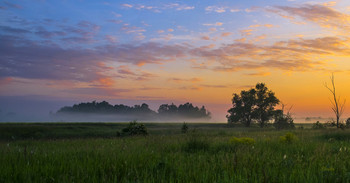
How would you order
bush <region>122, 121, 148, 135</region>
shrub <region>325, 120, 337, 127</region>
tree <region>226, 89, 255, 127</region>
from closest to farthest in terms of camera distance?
bush <region>122, 121, 148, 135</region>
shrub <region>325, 120, 337, 127</region>
tree <region>226, 89, 255, 127</region>

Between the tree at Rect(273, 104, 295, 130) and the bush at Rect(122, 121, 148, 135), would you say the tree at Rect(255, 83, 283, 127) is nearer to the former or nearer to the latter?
the tree at Rect(273, 104, 295, 130)

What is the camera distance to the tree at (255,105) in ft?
219

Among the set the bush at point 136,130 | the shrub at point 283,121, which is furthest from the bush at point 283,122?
the bush at point 136,130

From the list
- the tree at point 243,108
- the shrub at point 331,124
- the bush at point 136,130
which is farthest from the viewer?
the tree at point 243,108

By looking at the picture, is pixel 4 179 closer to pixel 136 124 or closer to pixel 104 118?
pixel 136 124

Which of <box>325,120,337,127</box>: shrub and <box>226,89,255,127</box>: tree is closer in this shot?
<box>325,120,337,127</box>: shrub

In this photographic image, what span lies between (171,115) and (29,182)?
193236 millimetres

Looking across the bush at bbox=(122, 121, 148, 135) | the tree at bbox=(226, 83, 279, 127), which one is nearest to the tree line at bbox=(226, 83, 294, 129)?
the tree at bbox=(226, 83, 279, 127)

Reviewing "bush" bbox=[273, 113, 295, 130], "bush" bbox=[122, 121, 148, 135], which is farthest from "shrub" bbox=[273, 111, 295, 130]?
"bush" bbox=[122, 121, 148, 135]

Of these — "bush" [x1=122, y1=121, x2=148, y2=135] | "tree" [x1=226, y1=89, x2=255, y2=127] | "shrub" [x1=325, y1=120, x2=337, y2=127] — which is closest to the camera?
"bush" [x1=122, y1=121, x2=148, y2=135]

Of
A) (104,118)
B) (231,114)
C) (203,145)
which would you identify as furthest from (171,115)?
(203,145)

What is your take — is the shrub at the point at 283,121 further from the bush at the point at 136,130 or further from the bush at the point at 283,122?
the bush at the point at 136,130

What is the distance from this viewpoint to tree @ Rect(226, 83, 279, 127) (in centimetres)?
6672

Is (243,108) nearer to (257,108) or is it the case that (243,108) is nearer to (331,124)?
(257,108)
